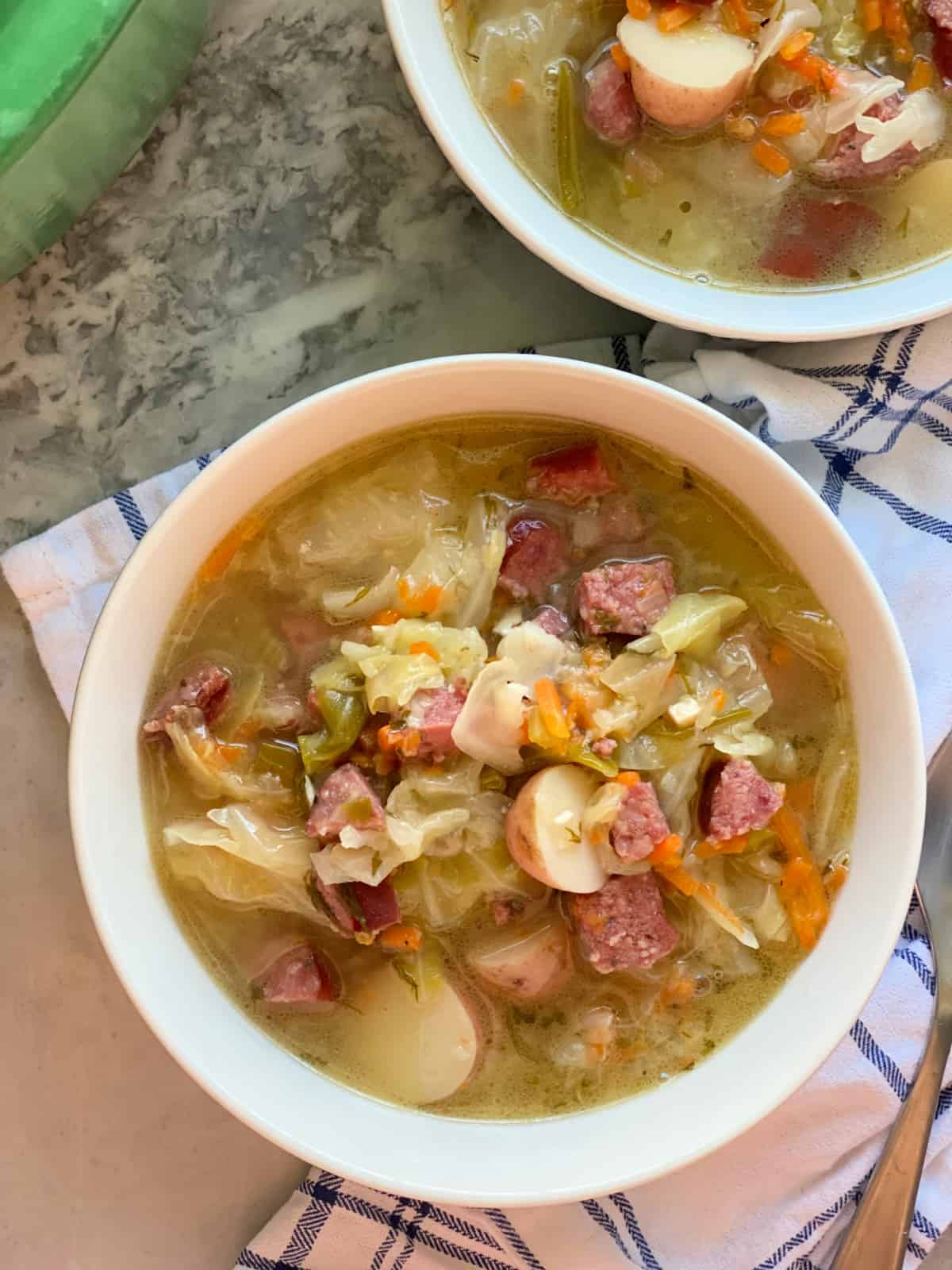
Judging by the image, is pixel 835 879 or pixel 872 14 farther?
pixel 872 14

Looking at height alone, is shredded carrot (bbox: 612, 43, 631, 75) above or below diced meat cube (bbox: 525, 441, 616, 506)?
above

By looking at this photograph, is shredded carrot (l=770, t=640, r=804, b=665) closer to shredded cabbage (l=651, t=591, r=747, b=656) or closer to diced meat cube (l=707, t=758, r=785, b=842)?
shredded cabbage (l=651, t=591, r=747, b=656)

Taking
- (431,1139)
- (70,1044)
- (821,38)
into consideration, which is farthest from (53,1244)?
(821,38)

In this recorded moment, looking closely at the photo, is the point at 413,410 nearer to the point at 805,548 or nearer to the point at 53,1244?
the point at 805,548

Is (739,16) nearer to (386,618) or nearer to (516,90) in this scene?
(516,90)

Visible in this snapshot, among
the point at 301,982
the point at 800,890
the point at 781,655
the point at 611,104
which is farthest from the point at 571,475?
the point at 301,982

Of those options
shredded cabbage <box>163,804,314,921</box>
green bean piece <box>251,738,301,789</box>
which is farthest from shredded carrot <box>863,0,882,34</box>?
shredded cabbage <box>163,804,314,921</box>
